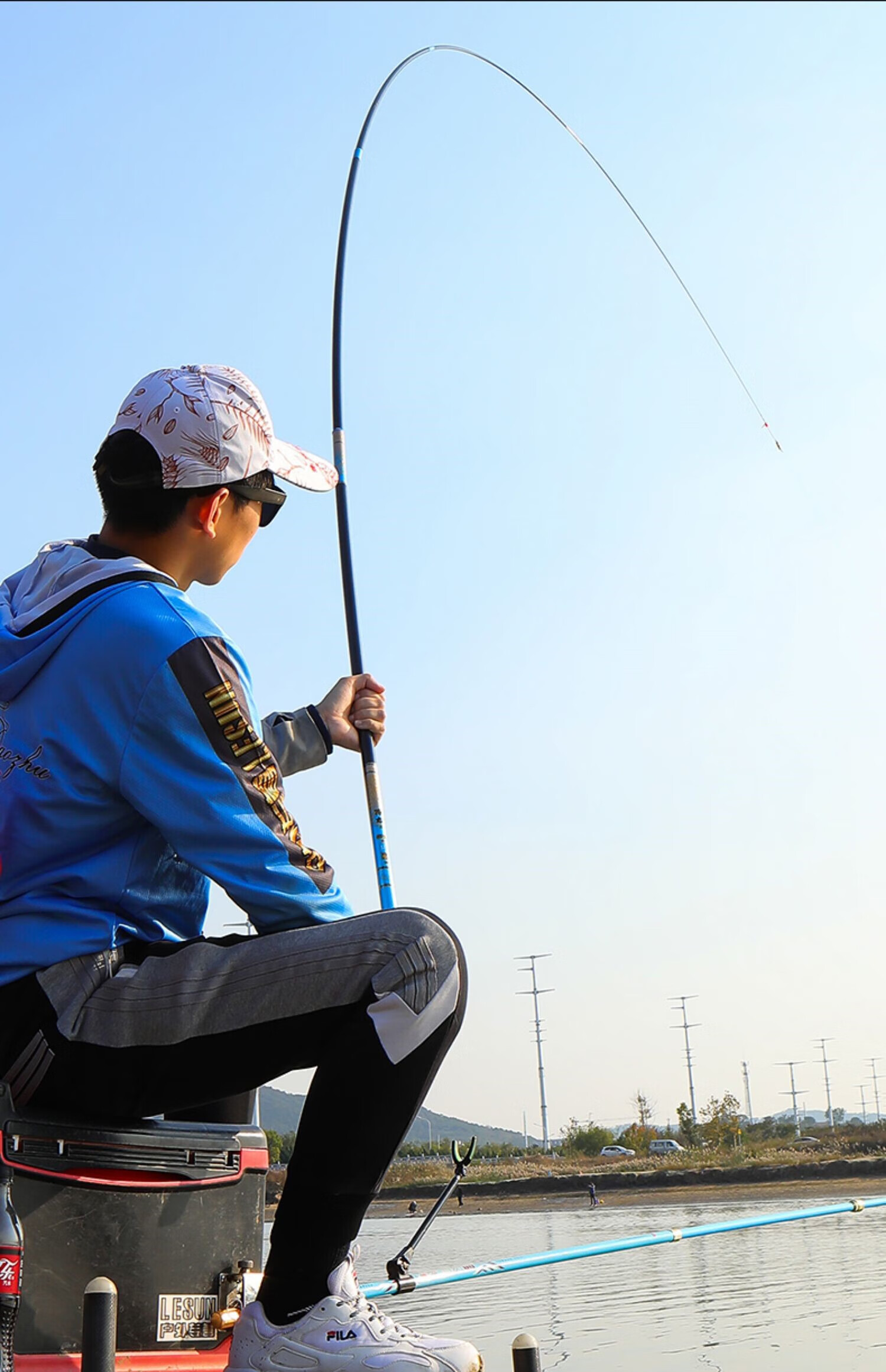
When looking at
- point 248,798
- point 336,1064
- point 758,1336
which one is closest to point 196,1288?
point 336,1064

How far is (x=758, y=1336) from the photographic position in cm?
457

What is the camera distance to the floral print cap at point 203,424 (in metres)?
2.18

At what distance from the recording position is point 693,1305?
5.82m

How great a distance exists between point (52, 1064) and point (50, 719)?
1.51 ft

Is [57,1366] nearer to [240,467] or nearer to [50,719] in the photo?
[50,719]

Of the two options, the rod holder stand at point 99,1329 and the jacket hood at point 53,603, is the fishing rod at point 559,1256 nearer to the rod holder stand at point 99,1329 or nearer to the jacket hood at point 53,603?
the rod holder stand at point 99,1329

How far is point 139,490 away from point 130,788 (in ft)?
1.77

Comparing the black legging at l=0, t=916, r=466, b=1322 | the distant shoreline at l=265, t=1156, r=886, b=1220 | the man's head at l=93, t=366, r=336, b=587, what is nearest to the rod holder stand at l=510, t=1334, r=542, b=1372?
the black legging at l=0, t=916, r=466, b=1322

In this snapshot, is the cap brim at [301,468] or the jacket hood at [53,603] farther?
the cap brim at [301,468]

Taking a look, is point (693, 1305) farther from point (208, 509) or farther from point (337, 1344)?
point (208, 509)

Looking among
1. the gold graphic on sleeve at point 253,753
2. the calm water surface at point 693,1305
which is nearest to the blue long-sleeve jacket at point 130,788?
the gold graphic on sleeve at point 253,753

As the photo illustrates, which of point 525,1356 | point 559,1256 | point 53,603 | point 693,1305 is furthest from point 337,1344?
point 693,1305

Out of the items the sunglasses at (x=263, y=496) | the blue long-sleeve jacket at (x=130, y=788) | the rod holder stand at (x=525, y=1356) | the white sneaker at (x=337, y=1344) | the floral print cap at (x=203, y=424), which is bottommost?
the rod holder stand at (x=525, y=1356)

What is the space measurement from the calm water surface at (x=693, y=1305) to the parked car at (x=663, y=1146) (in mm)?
43064
